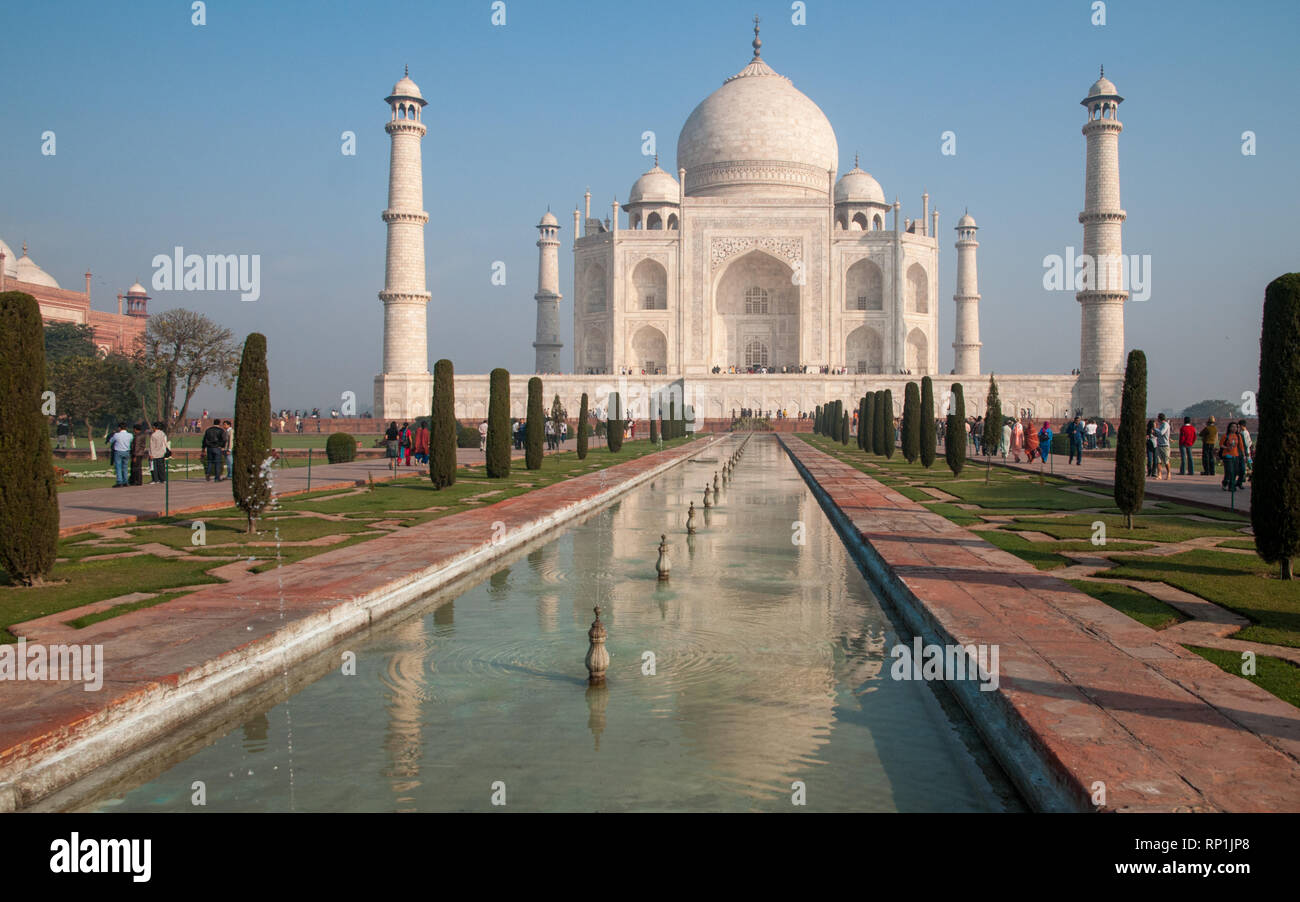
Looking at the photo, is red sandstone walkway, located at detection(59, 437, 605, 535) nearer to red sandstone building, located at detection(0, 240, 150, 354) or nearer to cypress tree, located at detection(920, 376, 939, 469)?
cypress tree, located at detection(920, 376, 939, 469)

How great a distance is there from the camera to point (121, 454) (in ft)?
40.2

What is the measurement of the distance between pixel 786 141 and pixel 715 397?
1327cm

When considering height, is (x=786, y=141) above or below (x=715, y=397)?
above

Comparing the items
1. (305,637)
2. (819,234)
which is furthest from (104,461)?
(819,234)

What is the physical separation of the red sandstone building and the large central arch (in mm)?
24682

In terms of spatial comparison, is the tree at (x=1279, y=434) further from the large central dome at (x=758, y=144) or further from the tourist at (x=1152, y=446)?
the large central dome at (x=758, y=144)

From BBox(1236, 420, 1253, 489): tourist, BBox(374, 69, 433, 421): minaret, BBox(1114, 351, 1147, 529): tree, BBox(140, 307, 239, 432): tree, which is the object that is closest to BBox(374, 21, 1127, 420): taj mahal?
BBox(374, 69, 433, 421): minaret

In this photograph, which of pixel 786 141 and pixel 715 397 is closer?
pixel 715 397

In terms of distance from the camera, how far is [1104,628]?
444 cm

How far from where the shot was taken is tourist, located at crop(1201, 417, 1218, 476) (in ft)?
44.2

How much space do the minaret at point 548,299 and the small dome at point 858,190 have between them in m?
13.5

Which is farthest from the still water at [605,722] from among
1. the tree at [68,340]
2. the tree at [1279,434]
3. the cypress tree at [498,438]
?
the tree at [68,340]

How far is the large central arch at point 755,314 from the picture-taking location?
44.5 meters
